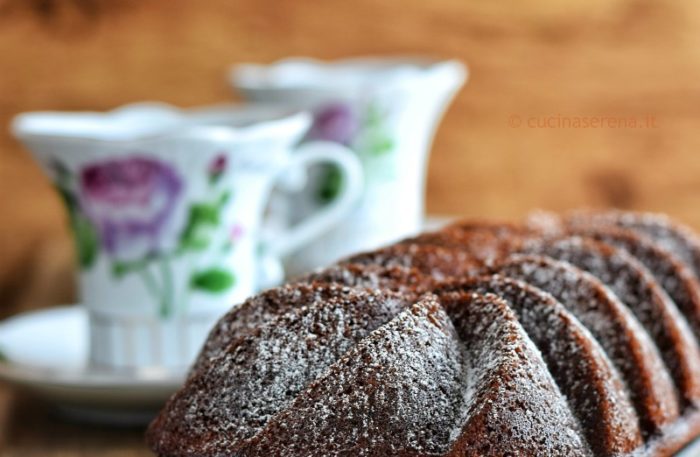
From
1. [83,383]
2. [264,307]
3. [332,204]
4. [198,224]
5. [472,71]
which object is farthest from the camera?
[472,71]

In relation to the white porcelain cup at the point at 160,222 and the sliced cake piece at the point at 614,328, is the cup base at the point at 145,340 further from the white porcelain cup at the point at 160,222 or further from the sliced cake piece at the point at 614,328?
the sliced cake piece at the point at 614,328

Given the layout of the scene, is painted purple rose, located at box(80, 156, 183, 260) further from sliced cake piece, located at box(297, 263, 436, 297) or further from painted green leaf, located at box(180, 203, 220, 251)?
sliced cake piece, located at box(297, 263, 436, 297)

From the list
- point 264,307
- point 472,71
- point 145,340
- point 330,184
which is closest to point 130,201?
point 145,340

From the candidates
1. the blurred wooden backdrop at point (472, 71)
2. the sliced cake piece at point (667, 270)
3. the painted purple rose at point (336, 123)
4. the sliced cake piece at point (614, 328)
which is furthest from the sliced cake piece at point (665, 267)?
the blurred wooden backdrop at point (472, 71)

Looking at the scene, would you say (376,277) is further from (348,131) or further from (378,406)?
(348,131)

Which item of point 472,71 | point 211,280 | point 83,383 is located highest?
point 472,71

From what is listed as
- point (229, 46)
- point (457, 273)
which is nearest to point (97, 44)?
point (229, 46)
